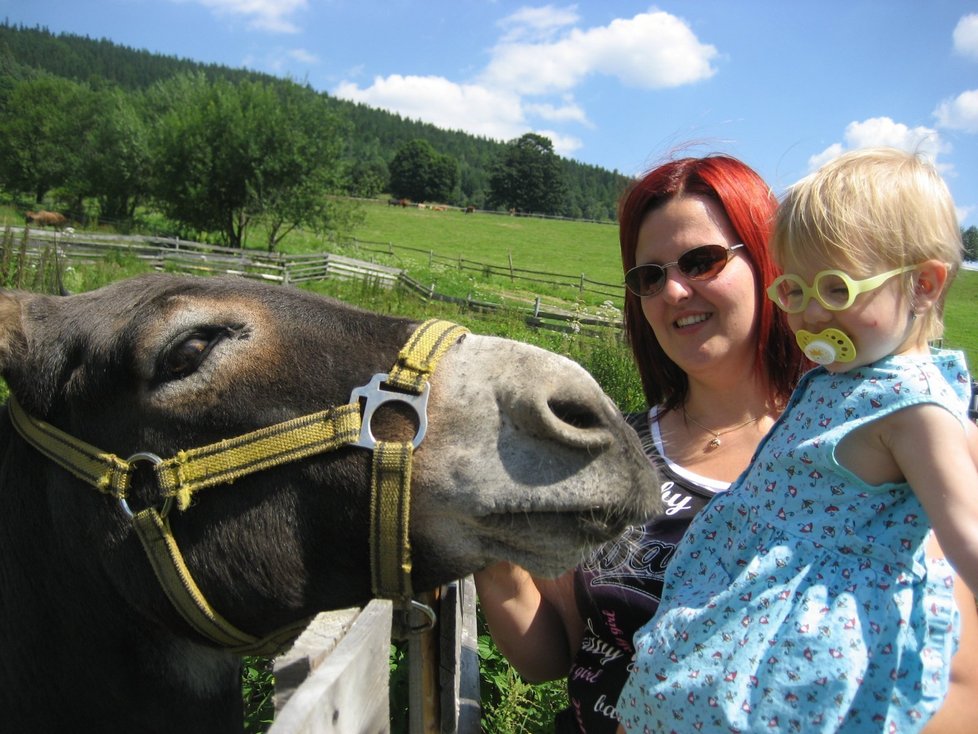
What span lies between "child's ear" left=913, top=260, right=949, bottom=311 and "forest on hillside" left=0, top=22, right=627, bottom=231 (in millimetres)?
1543

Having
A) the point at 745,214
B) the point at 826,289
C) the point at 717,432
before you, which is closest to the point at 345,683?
the point at 826,289

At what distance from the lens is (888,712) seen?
1.37 metres

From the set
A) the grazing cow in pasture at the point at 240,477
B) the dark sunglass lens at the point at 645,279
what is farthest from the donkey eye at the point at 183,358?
the dark sunglass lens at the point at 645,279

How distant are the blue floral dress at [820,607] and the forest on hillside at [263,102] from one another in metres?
1.68

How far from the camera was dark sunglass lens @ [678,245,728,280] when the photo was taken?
2.37m

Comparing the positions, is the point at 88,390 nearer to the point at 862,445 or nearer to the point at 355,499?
the point at 355,499

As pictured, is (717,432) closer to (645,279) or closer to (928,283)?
(645,279)

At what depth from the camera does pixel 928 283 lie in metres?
1.62

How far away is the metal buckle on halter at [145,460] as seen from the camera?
5.79 feet

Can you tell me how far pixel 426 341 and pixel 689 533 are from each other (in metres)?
0.90

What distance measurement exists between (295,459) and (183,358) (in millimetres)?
413

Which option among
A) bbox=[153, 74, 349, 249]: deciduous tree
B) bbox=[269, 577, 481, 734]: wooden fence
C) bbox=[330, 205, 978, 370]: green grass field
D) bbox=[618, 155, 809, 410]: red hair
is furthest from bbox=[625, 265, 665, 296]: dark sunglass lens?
bbox=[153, 74, 349, 249]: deciduous tree

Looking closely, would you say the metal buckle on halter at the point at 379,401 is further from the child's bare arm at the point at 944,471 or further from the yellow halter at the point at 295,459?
the child's bare arm at the point at 944,471

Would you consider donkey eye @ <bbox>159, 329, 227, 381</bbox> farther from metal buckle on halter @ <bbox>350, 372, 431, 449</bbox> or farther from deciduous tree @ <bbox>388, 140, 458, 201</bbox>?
deciduous tree @ <bbox>388, 140, 458, 201</bbox>
